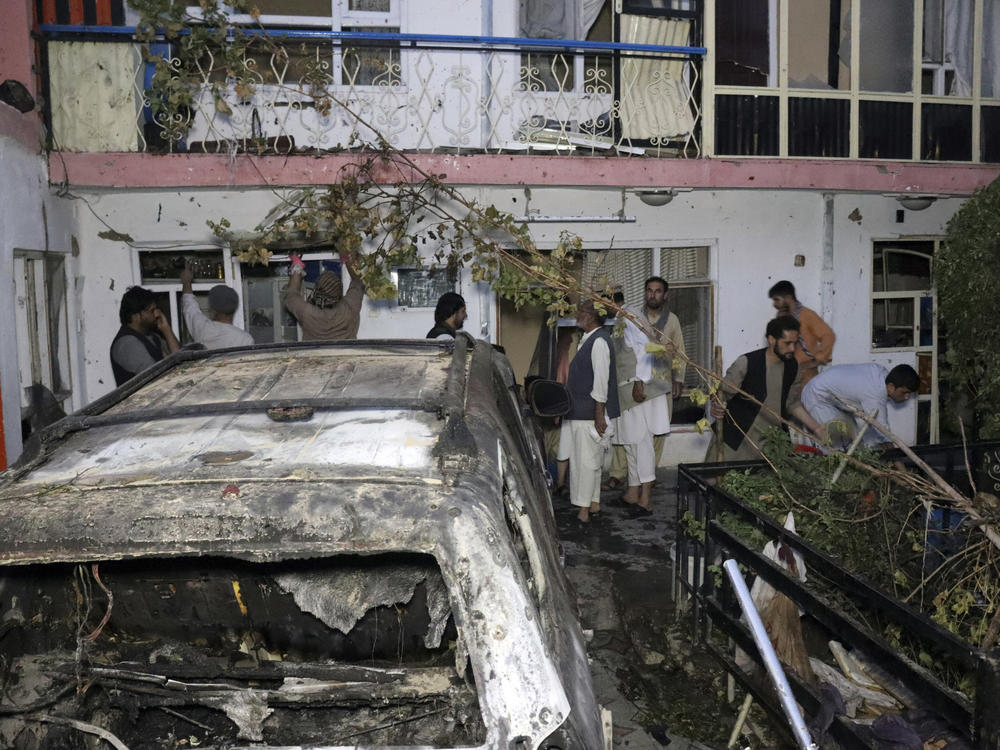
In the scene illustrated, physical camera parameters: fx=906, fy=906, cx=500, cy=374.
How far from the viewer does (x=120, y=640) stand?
8.83 feet

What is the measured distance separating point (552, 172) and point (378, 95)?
1.82 metres

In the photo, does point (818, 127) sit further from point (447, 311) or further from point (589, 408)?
point (447, 311)

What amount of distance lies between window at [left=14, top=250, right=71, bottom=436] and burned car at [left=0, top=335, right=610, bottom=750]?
15.5ft

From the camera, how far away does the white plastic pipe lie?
2.63m

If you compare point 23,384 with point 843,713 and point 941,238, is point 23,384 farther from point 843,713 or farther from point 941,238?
point 941,238

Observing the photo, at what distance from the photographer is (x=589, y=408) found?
728cm

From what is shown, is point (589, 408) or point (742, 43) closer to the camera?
point (589, 408)

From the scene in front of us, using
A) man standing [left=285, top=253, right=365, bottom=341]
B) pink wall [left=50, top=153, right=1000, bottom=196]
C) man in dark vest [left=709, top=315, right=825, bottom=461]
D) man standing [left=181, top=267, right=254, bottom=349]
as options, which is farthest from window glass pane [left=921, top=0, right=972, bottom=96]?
man standing [left=181, top=267, right=254, bottom=349]

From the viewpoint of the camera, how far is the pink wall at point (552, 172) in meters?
7.89

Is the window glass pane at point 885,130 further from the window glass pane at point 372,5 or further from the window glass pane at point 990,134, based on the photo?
the window glass pane at point 372,5

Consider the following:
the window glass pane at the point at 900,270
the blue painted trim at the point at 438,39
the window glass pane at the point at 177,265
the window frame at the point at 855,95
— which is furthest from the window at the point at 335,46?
the window glass pane at the point at 900,270

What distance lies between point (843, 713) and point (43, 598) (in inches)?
102

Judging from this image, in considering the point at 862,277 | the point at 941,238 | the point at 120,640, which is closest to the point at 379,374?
the point at 120,640

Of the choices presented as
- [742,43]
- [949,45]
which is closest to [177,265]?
[742,43]
